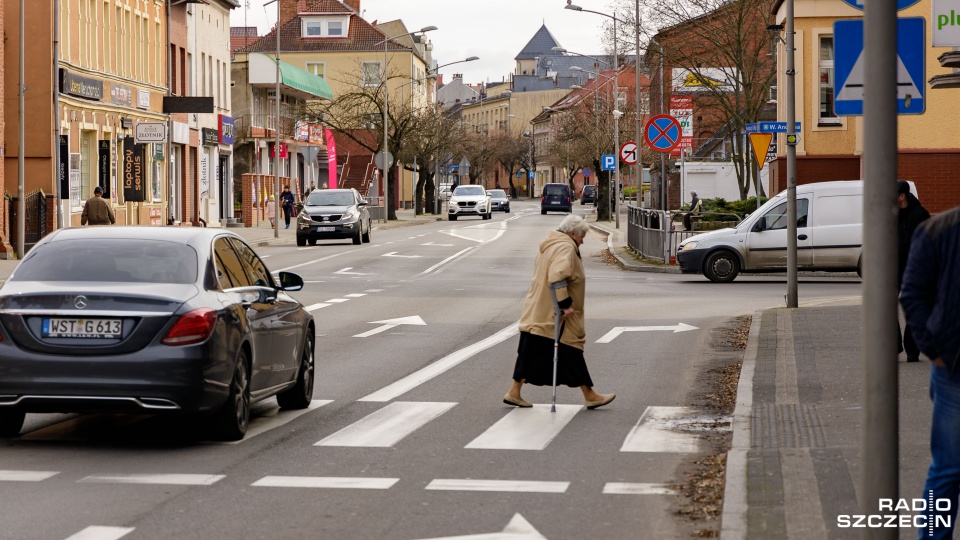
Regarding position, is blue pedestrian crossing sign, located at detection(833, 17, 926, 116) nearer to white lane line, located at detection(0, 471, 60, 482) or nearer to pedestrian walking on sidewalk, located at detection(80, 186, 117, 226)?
white lane line, located at detection(0, 471, 60, 482)

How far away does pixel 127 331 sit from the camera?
9.33 m

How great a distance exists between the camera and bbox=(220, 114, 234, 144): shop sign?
6394 centimetres

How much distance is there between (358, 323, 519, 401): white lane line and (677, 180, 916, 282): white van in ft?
35.0

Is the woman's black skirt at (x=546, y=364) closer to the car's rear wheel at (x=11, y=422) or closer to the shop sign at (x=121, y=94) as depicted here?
the car's rear wheel at (x=11, y=422)

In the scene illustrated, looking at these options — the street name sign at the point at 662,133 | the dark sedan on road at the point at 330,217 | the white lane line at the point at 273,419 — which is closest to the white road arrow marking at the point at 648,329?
the white lane line at the point at 273,419

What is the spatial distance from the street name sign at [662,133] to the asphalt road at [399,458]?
16.0 m

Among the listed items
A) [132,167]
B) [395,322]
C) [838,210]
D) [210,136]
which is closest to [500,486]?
[395,322]

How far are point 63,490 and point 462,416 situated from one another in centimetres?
387

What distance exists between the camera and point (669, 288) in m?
27.4

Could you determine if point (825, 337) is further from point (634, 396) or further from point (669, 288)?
point (669, 288)

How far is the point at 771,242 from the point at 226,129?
131 ft

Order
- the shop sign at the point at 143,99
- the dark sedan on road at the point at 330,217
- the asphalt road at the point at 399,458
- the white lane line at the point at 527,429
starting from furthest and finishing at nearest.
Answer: the shop sign at the point at 143,99 < the dark sedan on road at the point at 330,217 < the white lane line at the point at 527,429 < the asphalt road at the point at 399,458

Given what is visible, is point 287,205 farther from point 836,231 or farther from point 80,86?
point 836,231

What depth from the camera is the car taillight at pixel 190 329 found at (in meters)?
9.38
